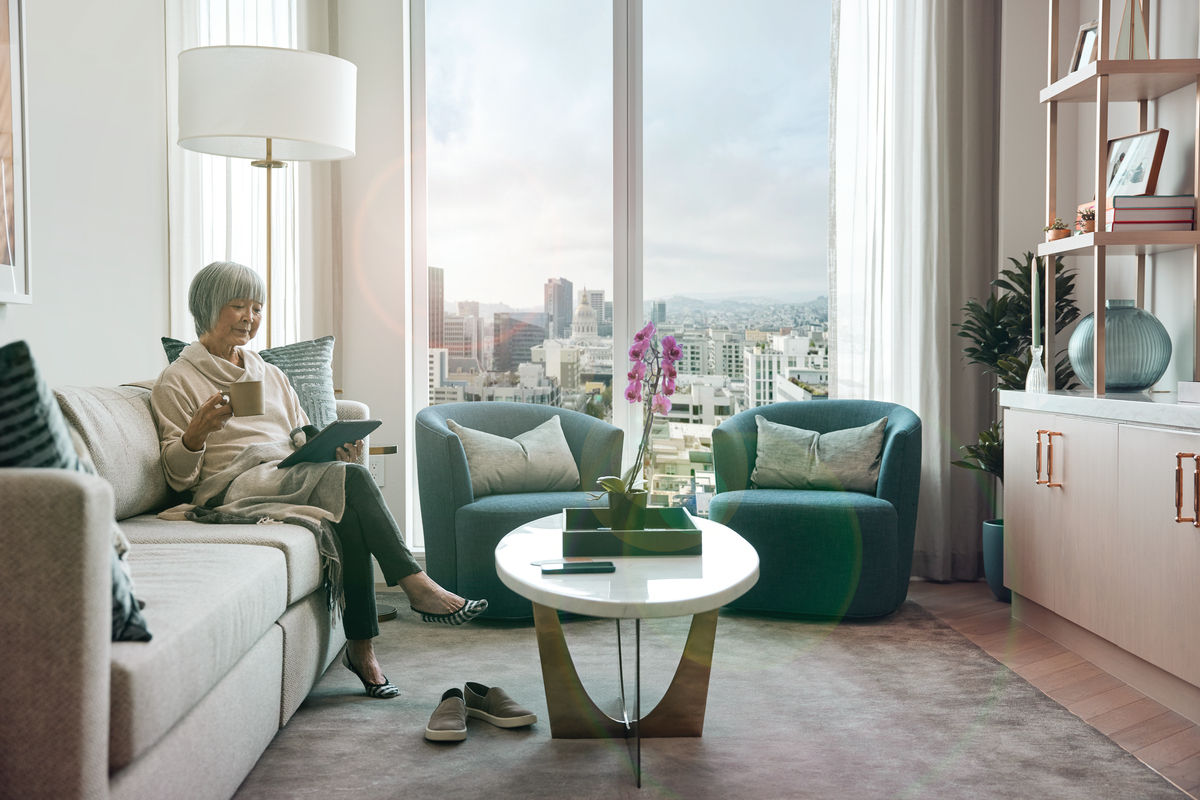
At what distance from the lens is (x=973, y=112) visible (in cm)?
414

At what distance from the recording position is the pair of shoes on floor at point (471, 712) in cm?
232

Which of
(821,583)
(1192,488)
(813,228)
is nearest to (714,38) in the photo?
(813,228)

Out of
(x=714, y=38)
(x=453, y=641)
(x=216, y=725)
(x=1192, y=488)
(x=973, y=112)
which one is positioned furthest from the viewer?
(x=714, y=38)

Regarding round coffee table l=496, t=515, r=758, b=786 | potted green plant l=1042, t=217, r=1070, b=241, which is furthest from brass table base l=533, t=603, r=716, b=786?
potted green plant l=1042, t=217, r=1070, b=241

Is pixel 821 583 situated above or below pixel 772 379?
A: below

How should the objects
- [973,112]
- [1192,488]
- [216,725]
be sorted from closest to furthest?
[216,725] < [1192,488] < [973,112]

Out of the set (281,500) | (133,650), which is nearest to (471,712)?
(281,500)

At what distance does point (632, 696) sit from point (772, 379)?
A: 2264 millimetres

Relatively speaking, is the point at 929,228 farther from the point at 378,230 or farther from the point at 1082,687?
the point at 378,230

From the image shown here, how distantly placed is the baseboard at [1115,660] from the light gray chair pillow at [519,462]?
1755mm

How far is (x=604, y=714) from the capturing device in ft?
7.72

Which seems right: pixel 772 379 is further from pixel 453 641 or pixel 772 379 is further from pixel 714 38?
pixel 453 641

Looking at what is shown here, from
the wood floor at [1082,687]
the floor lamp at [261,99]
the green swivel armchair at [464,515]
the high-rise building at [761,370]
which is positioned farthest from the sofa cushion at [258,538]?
the high-rise building at [761,370]

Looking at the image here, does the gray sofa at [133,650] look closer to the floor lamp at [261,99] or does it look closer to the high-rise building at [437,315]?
the floor lamp at [261,99]
